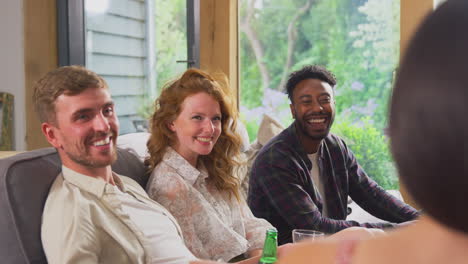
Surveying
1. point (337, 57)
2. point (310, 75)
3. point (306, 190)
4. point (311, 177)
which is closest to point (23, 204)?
point (306, 190)

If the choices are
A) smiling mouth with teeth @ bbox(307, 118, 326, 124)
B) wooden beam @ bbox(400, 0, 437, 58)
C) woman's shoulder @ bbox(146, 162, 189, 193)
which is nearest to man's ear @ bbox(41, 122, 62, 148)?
woman's shoulder @ bbox(146, 162, 189, 193)

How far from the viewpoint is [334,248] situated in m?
0.52

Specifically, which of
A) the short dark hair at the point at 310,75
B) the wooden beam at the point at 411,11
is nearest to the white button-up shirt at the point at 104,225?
the short dark hair at the point at 310,75

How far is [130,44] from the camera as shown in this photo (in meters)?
4.05

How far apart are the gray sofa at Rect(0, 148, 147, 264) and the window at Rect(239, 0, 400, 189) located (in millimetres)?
2725

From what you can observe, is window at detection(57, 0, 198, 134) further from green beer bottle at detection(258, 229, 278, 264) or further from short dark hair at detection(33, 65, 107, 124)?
green beer bottle at detection(258, 229, 278, 264)

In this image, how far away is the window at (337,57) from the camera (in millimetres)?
4008

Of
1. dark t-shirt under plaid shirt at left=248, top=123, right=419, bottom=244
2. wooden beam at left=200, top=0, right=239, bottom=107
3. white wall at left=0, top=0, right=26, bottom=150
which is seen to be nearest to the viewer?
dark t-shirt under plaid shirt at left=248, top=123, right=419, bottom=244

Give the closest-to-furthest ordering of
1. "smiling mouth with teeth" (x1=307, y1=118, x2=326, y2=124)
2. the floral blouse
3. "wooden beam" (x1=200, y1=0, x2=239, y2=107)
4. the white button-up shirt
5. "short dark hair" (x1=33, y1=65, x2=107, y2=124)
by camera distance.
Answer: the white button-up shirt < "short dark hair" (x1=33, y1=65, x2=107, y2=124) < the floral blouse < "smiling mouth with teeth" (x1=307, y1=118, x2=326, y2=124) < "wooden beam" (x1=200, y1=0, x2=239, y2=107)

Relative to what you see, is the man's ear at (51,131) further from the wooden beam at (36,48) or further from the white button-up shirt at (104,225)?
the wooden beam at (36,48)

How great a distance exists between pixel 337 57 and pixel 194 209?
2.73 metres

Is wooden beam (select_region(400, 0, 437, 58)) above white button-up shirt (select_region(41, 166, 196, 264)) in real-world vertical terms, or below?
above

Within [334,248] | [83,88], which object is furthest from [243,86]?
[334,248]

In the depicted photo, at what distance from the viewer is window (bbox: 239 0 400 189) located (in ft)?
13.1
